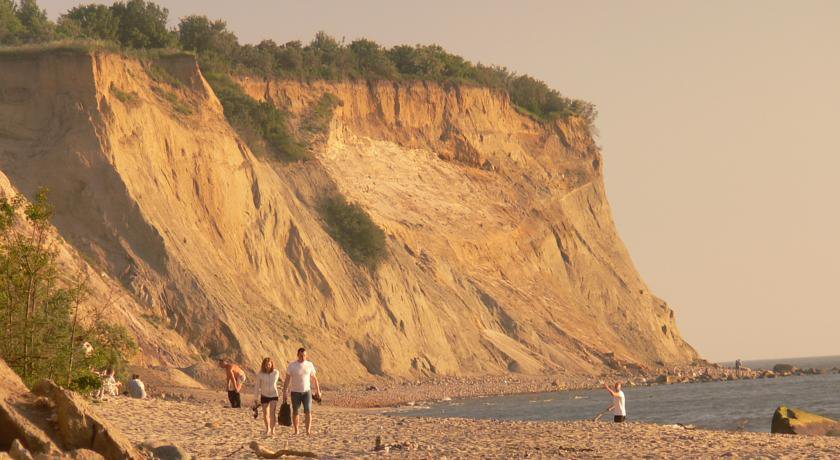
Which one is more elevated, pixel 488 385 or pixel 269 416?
pixel 488 385

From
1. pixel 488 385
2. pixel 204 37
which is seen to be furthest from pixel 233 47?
pixel 488 385

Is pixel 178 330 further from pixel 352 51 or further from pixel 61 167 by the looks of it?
pixel 352 51

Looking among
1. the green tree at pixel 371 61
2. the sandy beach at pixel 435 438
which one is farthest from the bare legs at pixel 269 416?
the green tree at pixel 371 61

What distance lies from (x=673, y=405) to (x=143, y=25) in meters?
28.3

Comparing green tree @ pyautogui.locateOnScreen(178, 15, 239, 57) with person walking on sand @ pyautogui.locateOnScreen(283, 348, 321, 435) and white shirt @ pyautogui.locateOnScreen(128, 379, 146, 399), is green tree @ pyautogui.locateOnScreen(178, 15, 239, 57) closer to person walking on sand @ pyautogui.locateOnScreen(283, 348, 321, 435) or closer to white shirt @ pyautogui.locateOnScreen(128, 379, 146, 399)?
white shirt @ pyautogui.locateOnScreen(128, 379, 146, 399)

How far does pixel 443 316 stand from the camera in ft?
166

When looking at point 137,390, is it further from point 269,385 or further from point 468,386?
point 468,386

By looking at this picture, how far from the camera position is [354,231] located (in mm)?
49000

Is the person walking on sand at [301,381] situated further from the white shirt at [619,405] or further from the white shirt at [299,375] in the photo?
the white shirt at [619,405]

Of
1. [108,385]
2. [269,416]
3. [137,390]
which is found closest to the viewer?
[269,416]

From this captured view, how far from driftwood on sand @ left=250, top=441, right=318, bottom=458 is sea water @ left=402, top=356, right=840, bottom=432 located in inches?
633

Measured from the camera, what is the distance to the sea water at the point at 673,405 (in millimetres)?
32156

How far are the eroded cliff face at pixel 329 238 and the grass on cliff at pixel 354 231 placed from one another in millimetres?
720

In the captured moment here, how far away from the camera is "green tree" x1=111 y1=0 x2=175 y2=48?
5148cm
